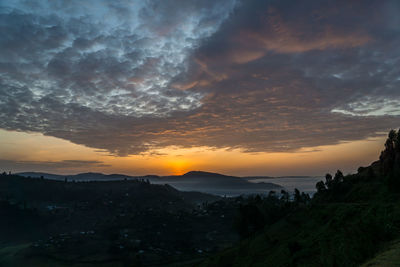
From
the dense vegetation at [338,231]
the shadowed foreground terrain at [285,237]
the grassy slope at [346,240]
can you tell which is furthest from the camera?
the shadowed foreground terrain at [285,237]

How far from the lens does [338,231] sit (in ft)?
146

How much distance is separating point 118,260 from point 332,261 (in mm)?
120201

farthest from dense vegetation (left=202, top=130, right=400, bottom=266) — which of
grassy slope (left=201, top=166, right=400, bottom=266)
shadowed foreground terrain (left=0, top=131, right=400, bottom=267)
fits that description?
shadowed foreground terrain (left=0, top=131, right=400, bottom=267)

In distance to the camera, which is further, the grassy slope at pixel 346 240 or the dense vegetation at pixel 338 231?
the dense vegetation at pixel 338 231

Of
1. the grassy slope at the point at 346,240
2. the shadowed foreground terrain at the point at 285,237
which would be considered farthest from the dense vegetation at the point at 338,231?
the shadowed foreground terrain at the point at 285,237

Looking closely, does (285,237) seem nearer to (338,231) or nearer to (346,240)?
(338,231)

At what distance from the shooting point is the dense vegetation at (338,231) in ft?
118

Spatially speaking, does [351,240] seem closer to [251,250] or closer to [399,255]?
[399,255]

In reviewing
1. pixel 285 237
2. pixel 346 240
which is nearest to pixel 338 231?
pixel 346 240

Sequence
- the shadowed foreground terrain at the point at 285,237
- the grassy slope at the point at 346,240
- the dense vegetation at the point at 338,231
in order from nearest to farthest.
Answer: the grassy slope at the point at 346,240 < the dense vegetation at the point at 338,231 < the shadowed foreground terrain at the point at 285,237

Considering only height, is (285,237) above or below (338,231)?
below

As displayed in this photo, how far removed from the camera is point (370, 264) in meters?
23.3

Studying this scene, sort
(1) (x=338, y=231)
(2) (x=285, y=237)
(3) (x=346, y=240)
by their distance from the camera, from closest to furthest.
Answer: (3) (x=346, y=240) < (1) (x=338, y=231) < (2) (x=285, y=237)

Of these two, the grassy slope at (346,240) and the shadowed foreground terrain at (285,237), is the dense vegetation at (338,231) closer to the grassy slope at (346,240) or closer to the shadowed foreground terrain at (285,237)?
the grassy slope at (346,240)
